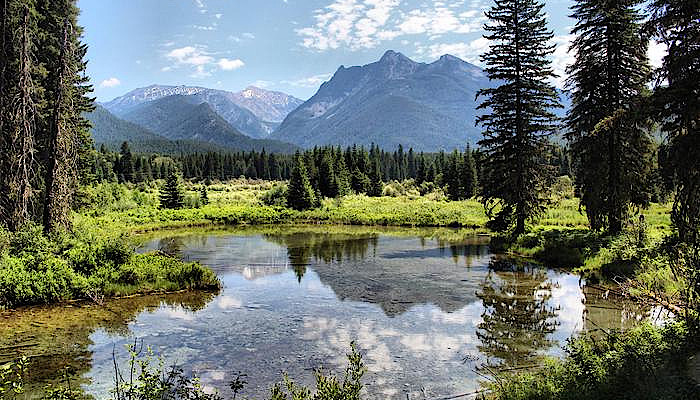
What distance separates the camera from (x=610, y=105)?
23.3m

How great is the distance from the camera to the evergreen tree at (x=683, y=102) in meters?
10.2

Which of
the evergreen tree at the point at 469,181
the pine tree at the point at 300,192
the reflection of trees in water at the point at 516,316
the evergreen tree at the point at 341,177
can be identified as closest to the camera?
the reflection of trees in water at the point at 516,316

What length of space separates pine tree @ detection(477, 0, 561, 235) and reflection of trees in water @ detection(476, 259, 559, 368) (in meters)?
6.17

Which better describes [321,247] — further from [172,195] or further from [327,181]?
[327,181]

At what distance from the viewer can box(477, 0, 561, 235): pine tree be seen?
91.8ft

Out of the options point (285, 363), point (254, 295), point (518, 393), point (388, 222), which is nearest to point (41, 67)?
point (254, 295)

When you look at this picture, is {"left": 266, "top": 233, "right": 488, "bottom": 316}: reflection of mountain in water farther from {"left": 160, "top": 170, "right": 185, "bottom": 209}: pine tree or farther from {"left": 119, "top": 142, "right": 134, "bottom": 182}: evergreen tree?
{"left": 119, "top": 142, "right": 134, "bottom": 182}: evergreen tree

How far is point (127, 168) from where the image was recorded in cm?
10688

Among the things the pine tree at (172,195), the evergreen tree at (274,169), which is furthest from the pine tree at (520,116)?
the evergreen tree at (274,169)

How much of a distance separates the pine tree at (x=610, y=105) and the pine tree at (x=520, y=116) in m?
3.96

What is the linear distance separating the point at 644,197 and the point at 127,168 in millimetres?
102605

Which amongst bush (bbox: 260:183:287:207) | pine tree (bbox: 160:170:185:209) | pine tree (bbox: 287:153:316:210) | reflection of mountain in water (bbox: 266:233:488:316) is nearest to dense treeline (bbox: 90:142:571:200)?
pine tree (bbox: 160:170:185:209)

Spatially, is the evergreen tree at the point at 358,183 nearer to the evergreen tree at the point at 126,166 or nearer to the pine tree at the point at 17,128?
the evergreen tree at the point at 126,166

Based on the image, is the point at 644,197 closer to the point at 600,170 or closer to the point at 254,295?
the point at 600,170
